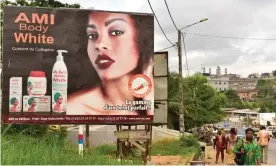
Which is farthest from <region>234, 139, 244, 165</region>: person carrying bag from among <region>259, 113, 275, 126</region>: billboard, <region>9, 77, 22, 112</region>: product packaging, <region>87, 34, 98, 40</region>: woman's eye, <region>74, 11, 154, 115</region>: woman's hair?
<region>259, 113, 275, 126</region>: billboard

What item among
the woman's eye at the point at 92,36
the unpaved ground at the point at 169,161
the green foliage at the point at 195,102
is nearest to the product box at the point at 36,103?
the woman's eye at the point at 92,36

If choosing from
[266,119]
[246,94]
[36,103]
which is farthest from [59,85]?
[246,94]

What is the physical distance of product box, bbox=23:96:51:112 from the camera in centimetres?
1112

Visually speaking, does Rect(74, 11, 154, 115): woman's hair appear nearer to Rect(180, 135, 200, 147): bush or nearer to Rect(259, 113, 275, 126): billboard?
Rect(180, 135, 200, 147): bush

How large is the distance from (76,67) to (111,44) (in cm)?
107

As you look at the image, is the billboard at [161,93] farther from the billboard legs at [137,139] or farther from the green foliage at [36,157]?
the green foliage at [36,157]

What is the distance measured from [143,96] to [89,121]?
1.55m

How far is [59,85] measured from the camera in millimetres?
11211

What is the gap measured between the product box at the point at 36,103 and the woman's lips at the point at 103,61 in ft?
4.98

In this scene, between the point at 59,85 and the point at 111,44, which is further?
the point at 111,44

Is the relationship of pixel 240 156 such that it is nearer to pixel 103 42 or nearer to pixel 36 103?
pixel 103 42

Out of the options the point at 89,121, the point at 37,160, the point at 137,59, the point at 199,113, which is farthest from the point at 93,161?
the point at 199,113

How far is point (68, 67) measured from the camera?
11.3 meters

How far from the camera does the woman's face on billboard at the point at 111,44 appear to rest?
11.4m
